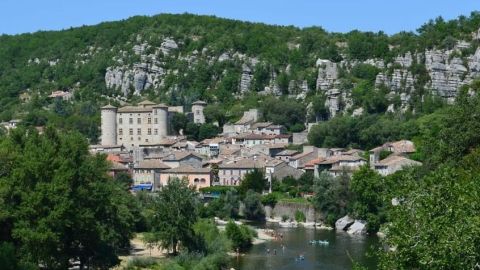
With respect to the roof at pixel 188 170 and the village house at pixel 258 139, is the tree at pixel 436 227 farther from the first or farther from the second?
the village house at pixel 258 139

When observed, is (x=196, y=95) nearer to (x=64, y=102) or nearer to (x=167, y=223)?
(x=64, y=102)

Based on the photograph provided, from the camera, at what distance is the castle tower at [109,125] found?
91312 millimetres

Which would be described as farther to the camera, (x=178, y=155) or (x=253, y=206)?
(x=178, y=155)

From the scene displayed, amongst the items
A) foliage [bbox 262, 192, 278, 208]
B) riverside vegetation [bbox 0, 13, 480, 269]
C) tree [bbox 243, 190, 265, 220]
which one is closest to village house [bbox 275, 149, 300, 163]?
riverside vegetation [bbox 0, 13, 480, 269]

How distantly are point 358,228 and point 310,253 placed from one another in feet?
30.3

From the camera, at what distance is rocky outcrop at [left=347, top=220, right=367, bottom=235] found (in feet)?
174

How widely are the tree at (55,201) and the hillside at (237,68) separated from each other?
54929mm

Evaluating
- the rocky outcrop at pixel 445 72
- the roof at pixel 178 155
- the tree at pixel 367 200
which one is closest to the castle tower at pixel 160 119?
the roof at pixel 178 155

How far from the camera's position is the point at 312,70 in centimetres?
10762

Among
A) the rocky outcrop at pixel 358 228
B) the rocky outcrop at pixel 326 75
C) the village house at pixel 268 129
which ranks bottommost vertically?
the rocky outcrop at pixel 358 228

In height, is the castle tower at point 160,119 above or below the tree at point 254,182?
above

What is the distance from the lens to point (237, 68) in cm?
11619

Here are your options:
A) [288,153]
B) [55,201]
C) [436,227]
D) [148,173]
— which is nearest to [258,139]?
[288,153]

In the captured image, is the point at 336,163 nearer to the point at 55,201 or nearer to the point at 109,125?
the point at 109,125
